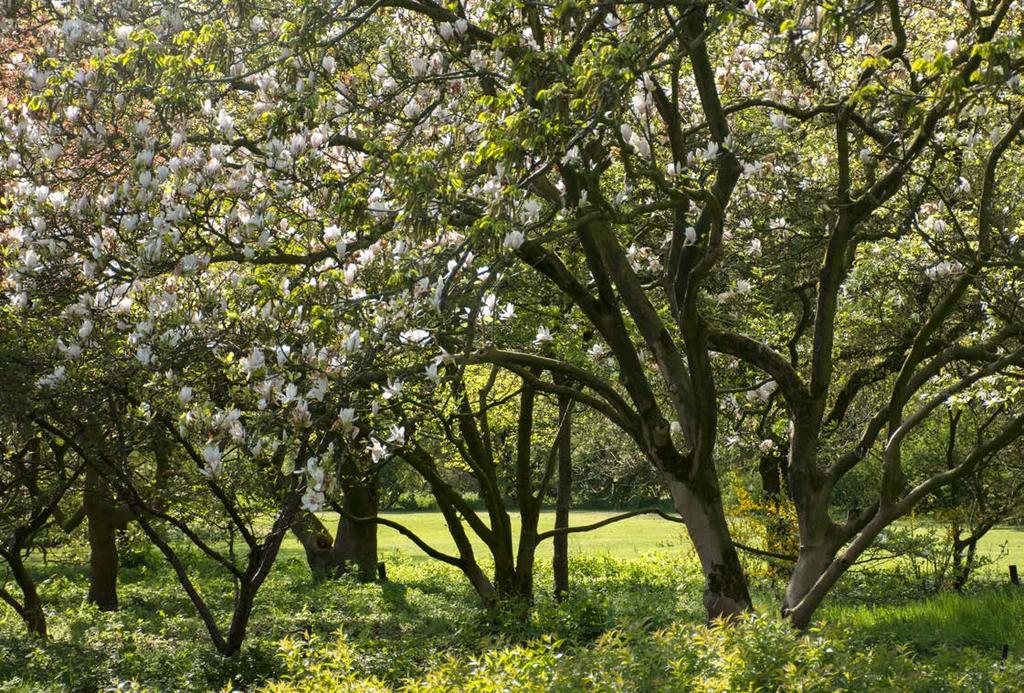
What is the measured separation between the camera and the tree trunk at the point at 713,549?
25.3ft

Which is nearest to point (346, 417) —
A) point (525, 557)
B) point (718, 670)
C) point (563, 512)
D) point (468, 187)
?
point (468, 187)

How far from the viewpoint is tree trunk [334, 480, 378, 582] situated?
1775 cm

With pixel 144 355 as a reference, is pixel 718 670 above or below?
below

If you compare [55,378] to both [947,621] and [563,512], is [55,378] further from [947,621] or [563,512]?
[947,621]

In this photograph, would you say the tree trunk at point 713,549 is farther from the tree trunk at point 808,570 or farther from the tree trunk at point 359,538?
the tree trunk at point 359,538

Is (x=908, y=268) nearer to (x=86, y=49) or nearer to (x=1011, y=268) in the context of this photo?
(x=1011, y=268)

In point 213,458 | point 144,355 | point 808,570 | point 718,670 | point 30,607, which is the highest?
point 144,355

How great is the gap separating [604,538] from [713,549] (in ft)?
91.7

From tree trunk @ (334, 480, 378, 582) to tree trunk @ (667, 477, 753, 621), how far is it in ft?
34.0

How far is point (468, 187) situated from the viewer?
6.22 m

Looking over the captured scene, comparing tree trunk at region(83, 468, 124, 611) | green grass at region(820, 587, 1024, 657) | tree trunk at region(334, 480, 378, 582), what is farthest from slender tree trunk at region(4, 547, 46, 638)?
green grass at region(820, 587, 1024, 657)

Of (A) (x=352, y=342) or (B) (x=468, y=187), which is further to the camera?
(B) (x=468, y=187)

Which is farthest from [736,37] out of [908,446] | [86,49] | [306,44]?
[908,446]

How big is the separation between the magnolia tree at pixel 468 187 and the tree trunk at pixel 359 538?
9.22 metres
